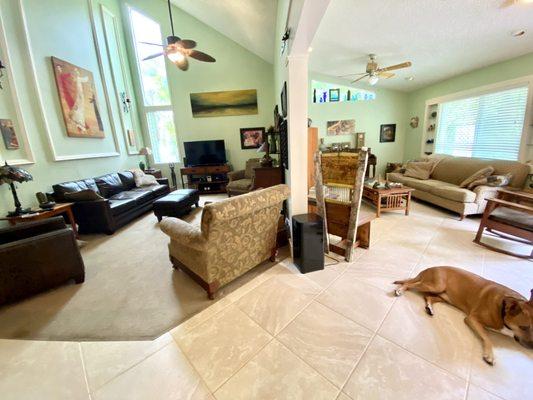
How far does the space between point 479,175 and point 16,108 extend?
7101 mm

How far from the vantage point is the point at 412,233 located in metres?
2.94

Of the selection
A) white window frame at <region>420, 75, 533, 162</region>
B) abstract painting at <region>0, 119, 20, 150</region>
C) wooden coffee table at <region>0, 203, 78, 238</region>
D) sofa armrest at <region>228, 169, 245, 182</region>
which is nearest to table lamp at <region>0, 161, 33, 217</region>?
wooden coffee table at <region>0, 203, 78, 238</region>

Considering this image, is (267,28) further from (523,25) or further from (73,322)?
(73,322)

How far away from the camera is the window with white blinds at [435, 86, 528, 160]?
375 centimetres

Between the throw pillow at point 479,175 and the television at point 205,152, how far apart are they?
5111 millimetres

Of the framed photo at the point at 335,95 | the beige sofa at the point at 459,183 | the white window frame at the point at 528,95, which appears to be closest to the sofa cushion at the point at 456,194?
the beige sofa at the point at 459,183

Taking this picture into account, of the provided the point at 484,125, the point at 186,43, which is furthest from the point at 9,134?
the point at 484,125

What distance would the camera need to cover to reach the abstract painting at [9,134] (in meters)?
2.90

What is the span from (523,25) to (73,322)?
19.2 ft

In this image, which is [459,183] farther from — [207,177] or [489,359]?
[207,177]

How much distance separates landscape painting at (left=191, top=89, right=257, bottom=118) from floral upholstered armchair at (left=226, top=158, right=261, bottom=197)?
167 centimetres

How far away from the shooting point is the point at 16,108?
10.0 ft

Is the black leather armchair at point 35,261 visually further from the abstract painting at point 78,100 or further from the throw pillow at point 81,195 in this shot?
the abstract painting at point 78,100

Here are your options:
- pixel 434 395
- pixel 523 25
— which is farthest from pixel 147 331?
pixel 523 25
